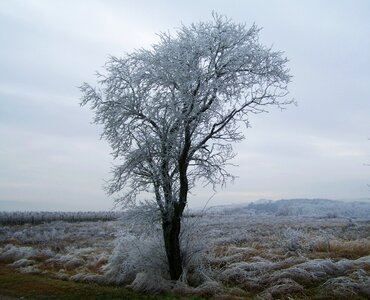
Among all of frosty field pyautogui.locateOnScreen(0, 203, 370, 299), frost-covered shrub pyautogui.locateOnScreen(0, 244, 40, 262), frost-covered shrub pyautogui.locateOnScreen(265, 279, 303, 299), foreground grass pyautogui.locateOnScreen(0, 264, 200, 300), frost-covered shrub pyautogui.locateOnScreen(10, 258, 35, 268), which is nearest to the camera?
frost-covered shrub pyautogui.locateOnScreen(265, 279, 303, 299)

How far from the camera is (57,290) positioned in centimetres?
1566

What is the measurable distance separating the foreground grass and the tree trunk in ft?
5.58

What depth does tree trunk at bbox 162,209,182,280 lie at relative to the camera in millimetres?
15477

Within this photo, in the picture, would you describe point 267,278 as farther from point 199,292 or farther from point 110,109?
point 110,109

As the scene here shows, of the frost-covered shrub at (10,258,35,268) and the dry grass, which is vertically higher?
the frost-covered shrub at (10,258,35,268)

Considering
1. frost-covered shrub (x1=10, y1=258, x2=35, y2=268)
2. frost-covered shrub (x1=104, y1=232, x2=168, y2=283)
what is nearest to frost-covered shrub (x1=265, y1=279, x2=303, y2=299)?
frost-covered shrub (x1=104, y1=232, x2=168, y2=283)

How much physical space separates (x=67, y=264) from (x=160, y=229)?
265 inches

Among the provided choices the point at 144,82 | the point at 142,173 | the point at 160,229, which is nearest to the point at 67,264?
the point at 160,229

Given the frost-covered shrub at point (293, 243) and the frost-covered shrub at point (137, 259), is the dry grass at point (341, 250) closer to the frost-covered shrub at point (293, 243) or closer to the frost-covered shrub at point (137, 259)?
the frost-covered shrub at point (293, 243)

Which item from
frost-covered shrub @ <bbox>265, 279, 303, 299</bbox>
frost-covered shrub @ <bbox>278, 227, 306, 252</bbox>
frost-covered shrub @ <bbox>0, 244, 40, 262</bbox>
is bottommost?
frost-covered shrub @ <bbox>265, 279, 303, 299</bbox>

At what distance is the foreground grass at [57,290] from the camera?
1428 centimetres

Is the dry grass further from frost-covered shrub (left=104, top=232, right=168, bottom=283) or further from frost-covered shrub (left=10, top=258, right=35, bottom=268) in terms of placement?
frost-covered shrub (left=10, top=258, right=35, bottom=268)

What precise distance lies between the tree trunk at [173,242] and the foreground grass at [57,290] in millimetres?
1699

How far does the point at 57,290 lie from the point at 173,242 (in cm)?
469
